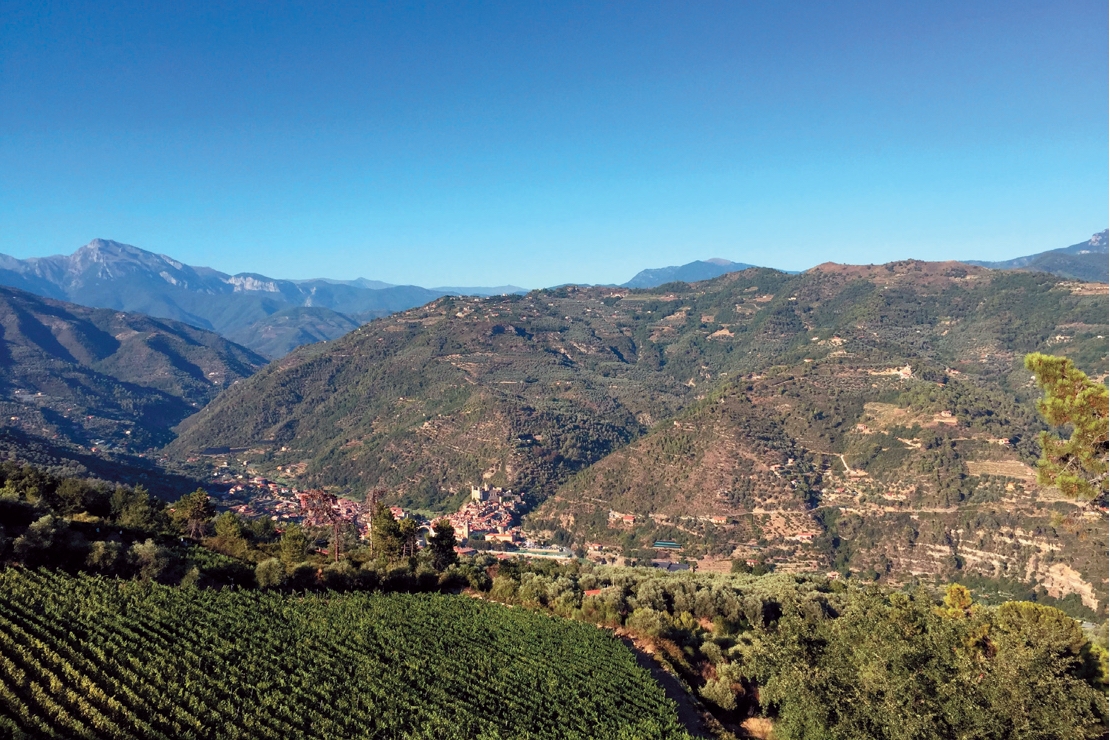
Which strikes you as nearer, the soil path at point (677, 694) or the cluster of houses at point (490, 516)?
the soil path at point (677, 694)

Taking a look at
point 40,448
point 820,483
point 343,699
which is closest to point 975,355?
point 820,483

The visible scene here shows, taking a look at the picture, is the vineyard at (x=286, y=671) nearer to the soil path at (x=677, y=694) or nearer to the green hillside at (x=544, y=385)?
the soil path at (x=677, y=694)

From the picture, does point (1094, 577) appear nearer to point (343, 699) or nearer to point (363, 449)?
point (343, 699)

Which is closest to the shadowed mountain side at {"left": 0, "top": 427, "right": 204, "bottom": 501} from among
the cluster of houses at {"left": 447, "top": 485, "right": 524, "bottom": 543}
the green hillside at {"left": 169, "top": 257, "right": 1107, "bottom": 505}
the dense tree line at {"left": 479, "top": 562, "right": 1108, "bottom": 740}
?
the green hillside at {"left": 169, "top": 257, "right": 1107, "bottom": 505}

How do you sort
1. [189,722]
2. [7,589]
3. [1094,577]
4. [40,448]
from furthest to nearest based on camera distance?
[40,448] → [1094,577] → [7,589] → [189,722]

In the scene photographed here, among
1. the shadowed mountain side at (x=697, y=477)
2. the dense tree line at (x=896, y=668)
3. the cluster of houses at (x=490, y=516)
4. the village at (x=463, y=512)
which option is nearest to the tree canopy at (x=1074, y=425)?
the dense tree line at (x=896, y=668)

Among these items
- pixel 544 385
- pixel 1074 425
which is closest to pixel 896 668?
pixel 1074 425

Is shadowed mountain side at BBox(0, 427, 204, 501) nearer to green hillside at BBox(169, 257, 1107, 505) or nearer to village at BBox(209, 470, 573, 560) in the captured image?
village at BBox(209, 470, 573, 560)

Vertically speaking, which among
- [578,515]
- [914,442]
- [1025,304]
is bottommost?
[578,515]
